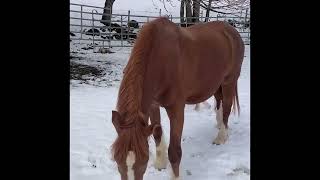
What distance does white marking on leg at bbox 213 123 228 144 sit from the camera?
471 cm

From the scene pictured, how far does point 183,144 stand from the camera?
183 inches

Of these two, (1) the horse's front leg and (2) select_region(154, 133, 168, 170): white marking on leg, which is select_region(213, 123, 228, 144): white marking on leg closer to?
(2) select_region(154, 133, 168, 170): white marking on leg

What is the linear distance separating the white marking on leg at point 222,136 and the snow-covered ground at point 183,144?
0.07 metres

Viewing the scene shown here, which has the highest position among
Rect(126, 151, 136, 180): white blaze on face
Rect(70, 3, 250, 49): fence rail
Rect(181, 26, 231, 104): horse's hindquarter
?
Rect(70, 3, 250, 49): fence rail

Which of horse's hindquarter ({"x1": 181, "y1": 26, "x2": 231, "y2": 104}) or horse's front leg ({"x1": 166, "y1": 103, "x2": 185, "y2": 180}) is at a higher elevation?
horse's hindquarter ({"x1": 181, "y1": 26, "x2": 231, "y2": 104})

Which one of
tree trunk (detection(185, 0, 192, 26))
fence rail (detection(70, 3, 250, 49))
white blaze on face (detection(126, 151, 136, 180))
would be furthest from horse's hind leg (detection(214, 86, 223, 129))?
tree trunk (detection(185, 0, 192, 26))

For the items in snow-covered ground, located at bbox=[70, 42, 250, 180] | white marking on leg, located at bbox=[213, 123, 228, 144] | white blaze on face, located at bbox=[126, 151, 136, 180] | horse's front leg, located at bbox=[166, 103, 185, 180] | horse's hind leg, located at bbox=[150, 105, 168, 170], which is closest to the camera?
white blaze on face, located at bbox=[126, 151, 136, 180]

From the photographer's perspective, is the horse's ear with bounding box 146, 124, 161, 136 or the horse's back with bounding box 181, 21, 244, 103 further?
the horse's back with bounding box 181, 21, 244, 103

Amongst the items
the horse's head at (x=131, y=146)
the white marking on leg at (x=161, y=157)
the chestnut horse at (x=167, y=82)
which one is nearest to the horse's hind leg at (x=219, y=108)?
the chestnut horse at (x=167, y=82)

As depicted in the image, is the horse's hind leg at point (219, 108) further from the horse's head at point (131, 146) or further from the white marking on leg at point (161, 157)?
the horse's head at point (131, 146)

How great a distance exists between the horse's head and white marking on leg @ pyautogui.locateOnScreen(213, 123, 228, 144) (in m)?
2.15

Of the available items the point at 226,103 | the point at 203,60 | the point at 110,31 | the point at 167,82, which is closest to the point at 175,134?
the point at 167,82
